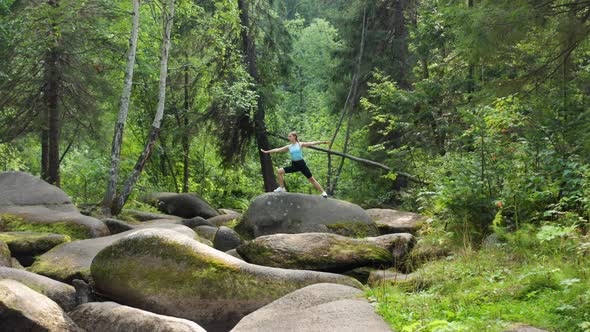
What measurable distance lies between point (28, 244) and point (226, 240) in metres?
3.66

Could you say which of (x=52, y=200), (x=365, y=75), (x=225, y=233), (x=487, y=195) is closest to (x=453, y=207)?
(x=487, y=195)

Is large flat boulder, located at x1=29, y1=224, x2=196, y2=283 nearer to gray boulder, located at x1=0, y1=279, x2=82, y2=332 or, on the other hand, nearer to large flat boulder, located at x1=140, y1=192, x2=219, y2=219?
gray boulder, located at x1=0, y1=279, x2=82, y2=332

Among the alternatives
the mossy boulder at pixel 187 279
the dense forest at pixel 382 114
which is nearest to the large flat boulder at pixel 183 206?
the dense forest at pixel 382 114

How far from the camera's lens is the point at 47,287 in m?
7.74

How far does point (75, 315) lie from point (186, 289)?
1.44 metres

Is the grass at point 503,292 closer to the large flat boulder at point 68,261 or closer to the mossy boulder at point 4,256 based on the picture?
the large flat boulder at point 68,261

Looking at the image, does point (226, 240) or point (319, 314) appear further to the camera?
point (226, 240)

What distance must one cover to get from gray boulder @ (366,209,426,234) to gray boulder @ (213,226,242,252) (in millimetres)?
3685

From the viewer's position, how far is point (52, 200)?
1455 centimetres

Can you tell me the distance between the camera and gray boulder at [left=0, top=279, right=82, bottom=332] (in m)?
6.39

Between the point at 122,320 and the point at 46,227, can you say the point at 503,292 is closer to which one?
the point at 122,320

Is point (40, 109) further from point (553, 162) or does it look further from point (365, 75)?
point (553, 162)

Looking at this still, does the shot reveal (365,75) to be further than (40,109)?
Yes

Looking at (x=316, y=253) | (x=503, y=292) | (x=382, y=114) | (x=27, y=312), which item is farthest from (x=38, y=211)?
(x=382, y=114)
